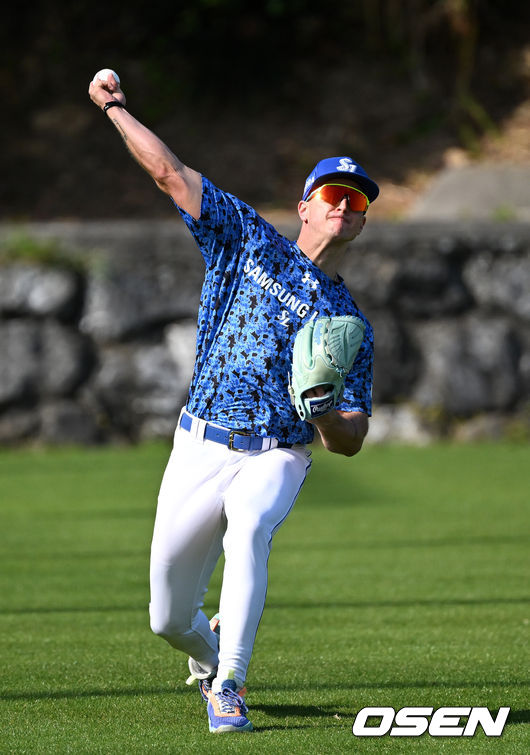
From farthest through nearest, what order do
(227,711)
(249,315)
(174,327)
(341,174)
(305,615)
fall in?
(174,327) → (305,615) → (341,174) → (249,315) → (227,711)

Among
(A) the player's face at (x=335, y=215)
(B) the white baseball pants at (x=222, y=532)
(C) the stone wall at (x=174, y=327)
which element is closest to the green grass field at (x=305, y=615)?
(B) the white baseball pants at (x=222, y=532)

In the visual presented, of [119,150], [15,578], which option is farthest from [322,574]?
[119,150]

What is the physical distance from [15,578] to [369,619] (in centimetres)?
240

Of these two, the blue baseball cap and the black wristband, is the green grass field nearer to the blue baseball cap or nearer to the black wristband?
the blue baseball cap

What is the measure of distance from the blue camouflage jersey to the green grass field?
1101mm

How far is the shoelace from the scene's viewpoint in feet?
13.7

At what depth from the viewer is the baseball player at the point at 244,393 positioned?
4305 millimetres

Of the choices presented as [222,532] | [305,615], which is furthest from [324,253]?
[305,615]

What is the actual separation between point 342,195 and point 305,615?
2.81m

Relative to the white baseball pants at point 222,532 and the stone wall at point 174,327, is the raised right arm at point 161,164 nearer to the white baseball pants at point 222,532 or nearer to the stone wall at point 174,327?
the white baseball pants at point 222,532

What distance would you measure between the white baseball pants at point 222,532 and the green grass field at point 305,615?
0.34m

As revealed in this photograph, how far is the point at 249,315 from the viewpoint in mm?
4527

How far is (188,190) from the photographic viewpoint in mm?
4477

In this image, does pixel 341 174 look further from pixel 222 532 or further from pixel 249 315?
pixel 222 532
